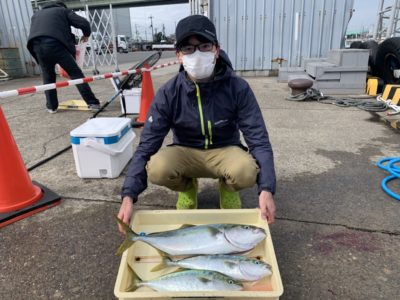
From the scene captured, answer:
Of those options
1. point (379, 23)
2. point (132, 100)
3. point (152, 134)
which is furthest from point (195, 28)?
point (379, 23)

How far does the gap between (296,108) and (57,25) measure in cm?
437

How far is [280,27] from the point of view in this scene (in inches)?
356

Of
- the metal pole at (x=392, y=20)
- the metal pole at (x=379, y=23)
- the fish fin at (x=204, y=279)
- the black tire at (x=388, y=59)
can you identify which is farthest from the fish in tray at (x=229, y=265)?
the metal pole at (x=379, y=23)

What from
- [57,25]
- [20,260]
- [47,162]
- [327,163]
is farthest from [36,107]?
[327,163]

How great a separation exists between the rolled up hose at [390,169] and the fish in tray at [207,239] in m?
1.54

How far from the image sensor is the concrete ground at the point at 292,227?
1.73m

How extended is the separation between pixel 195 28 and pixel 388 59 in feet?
21.7

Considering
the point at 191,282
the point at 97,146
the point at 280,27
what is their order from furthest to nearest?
1. the point at 280,27
2. the point at 97,146
3. the point at 191,282

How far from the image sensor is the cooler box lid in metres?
2.83

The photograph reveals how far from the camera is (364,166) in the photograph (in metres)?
3.17

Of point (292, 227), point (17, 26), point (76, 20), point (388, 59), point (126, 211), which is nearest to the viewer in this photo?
point (126, 211)

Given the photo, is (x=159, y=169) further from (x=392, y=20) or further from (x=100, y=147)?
(x=392, y=20)

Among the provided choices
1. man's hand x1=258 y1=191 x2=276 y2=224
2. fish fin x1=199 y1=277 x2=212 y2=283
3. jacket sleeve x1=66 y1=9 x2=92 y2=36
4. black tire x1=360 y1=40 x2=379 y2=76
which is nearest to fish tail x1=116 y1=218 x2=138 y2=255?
fish fin x1=199 y1=277 x2=212 y2=283

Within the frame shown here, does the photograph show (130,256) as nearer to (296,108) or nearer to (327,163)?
(327,163)
